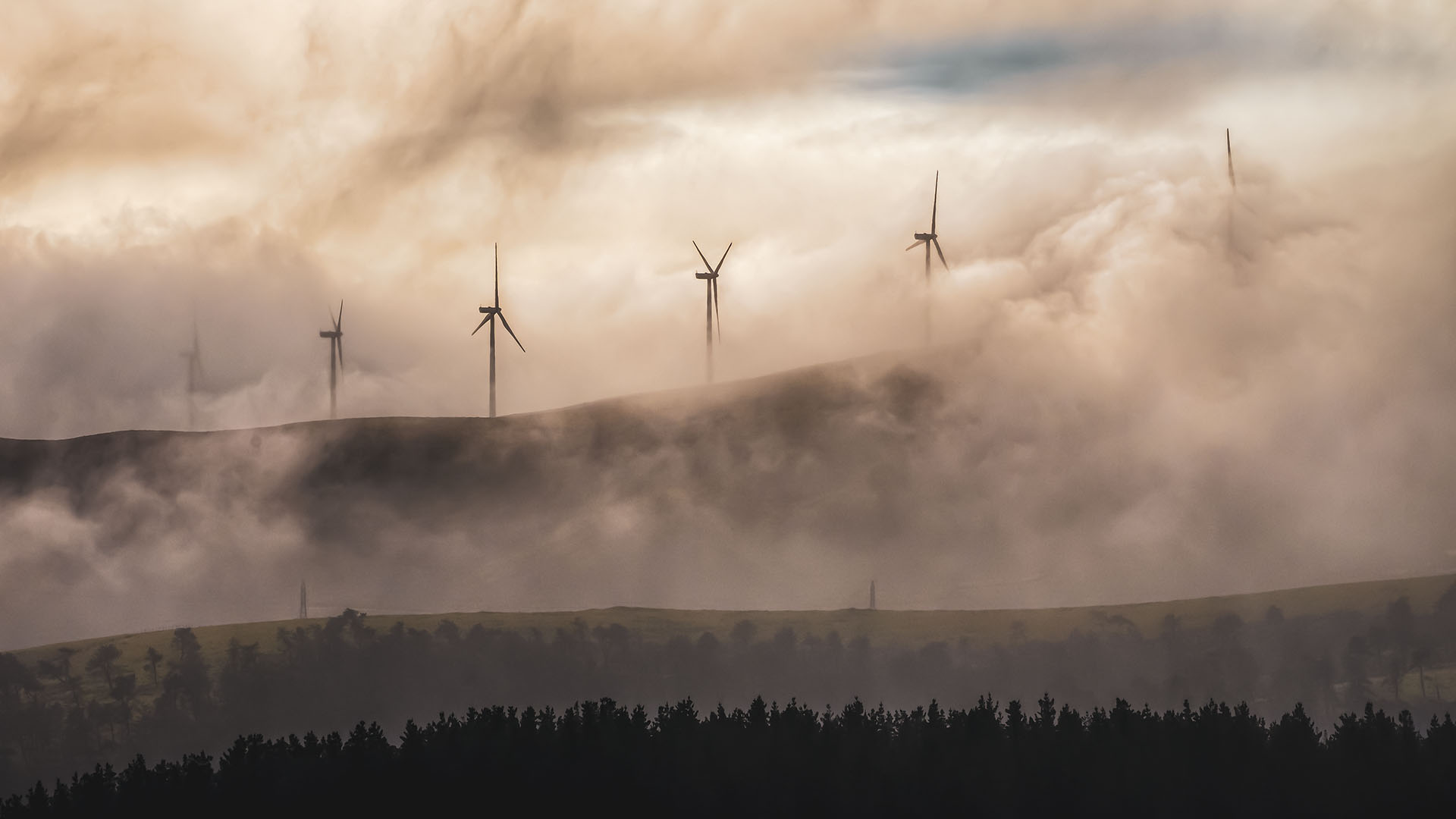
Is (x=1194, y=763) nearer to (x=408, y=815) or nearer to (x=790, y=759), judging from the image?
(x=790, y=759)

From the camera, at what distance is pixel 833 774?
10319cm

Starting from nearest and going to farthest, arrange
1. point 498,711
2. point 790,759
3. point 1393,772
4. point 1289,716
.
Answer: point 1393,772
point 790,759
point 1289,716
point 498,711

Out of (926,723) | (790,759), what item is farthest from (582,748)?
(926,723)

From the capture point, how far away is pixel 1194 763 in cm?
10244

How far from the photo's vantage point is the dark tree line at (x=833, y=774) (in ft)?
324

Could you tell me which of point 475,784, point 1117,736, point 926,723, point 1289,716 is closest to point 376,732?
point 475,784

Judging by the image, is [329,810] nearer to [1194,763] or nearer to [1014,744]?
[1014,744]

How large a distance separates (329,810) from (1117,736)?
53.5m

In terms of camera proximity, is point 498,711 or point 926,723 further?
point 498,711

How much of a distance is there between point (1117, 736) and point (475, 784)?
Result: 4435 cm

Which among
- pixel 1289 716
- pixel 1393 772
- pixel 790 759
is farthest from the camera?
pixel 1289 716

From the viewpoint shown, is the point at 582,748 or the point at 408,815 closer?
the point at 408,815

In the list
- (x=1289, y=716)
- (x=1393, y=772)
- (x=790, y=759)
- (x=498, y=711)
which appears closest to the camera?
(x=1393, y=772)

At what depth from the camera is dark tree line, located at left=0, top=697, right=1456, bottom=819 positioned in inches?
3888
